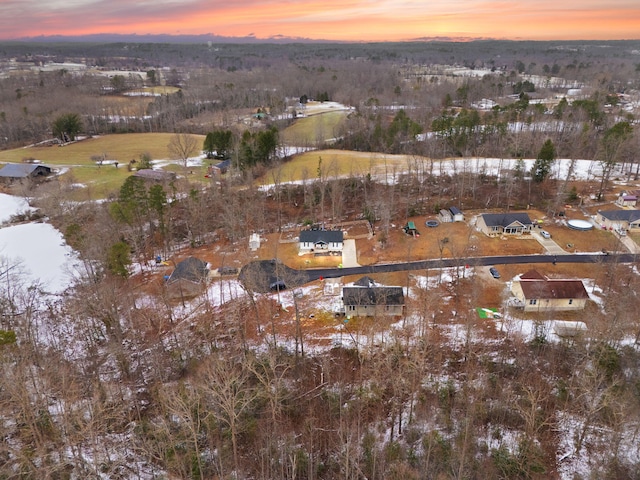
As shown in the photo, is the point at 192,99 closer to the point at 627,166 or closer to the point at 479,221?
the point at 479,221

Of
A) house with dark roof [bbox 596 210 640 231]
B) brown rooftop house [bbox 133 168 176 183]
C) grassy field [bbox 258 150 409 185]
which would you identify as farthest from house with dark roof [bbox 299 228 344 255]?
house with dark roof [bbox 596 210 640 231]

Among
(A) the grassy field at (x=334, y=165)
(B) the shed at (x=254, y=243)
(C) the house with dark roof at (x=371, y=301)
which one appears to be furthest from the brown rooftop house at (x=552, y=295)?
(A) the grassy field at (x=334, y=165)

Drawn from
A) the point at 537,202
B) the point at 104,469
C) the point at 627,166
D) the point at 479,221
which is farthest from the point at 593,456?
the point at 627,166

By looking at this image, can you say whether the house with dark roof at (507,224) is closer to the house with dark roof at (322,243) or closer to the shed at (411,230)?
the shed at (411,230)

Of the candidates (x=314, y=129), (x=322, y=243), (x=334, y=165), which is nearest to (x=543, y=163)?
(x=334, y=165)

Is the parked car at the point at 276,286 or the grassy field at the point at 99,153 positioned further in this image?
the grassy field at the point at 99,153

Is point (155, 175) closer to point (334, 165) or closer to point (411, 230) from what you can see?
point (334, 165)

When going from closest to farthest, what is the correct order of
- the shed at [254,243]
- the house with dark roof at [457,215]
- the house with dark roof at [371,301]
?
1. the house with dark roof at [371,301]
2. the shed at [254,243]
3. the house with dark roof at [457,215]
